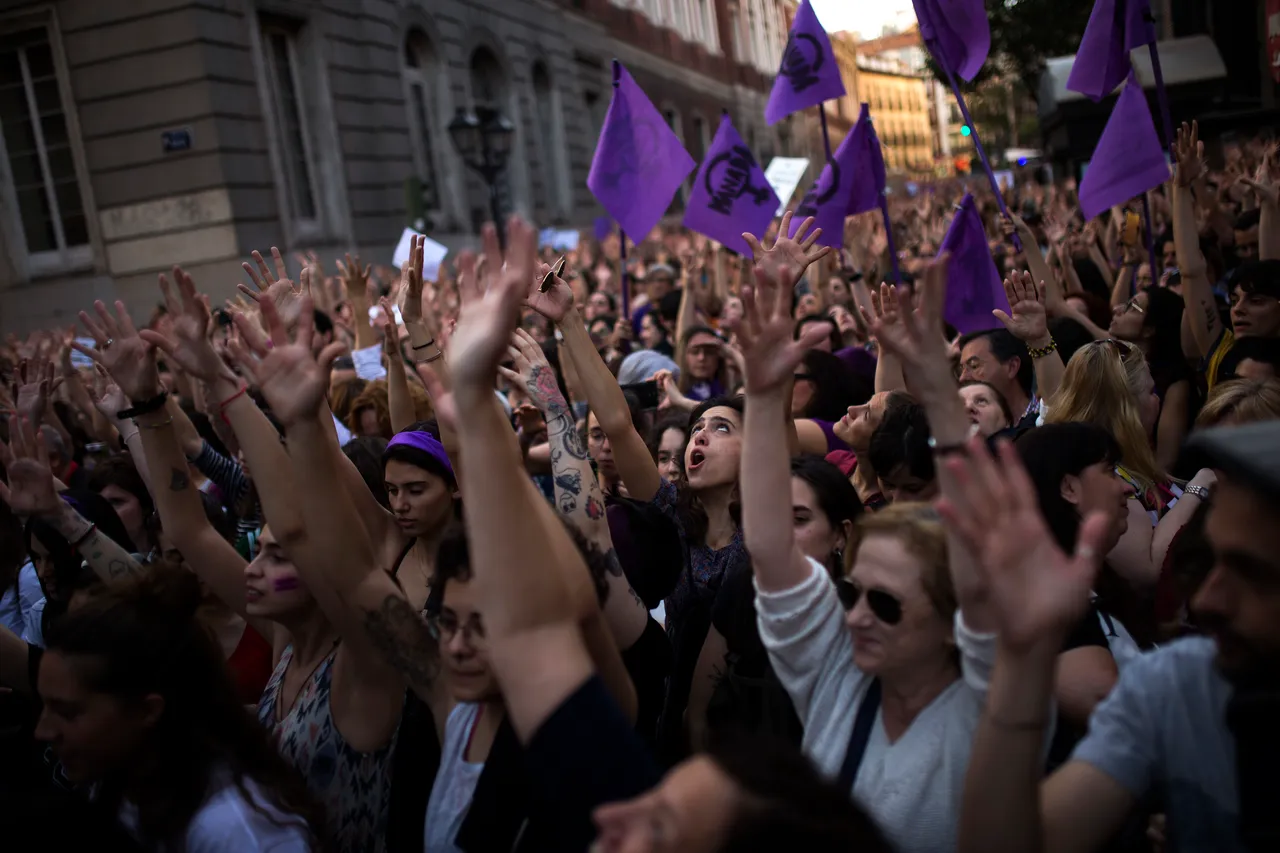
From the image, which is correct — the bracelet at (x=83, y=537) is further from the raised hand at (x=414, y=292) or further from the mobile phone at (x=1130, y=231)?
the mobile phone at (x=1130, y=231)

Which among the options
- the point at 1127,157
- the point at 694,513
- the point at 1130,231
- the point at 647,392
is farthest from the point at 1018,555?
the point at 1130,231

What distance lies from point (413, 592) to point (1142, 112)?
194 inches

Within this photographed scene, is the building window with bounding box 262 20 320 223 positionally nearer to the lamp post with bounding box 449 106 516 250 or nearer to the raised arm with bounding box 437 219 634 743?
the lamp post with bounding box 449 106 516 250

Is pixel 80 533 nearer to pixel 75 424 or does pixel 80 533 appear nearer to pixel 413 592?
pixel 413 592

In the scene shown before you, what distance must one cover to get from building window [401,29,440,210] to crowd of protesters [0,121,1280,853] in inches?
682

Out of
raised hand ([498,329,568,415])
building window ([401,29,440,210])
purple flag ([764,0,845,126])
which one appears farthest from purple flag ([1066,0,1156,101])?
building window ([401,29,440,210])

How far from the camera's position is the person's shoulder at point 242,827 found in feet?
6.99

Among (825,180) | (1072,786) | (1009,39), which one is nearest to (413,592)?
(1072,786)

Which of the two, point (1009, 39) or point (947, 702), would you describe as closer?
Answer: point (947, 702)

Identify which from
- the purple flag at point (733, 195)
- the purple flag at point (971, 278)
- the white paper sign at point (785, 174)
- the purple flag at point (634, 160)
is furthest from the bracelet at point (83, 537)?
the white paper sign at point (785, 174)

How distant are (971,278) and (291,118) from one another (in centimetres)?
1440

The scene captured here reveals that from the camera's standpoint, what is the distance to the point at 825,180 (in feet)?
22.1

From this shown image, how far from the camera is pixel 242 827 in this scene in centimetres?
216

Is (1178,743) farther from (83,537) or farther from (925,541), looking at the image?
(83,537)
